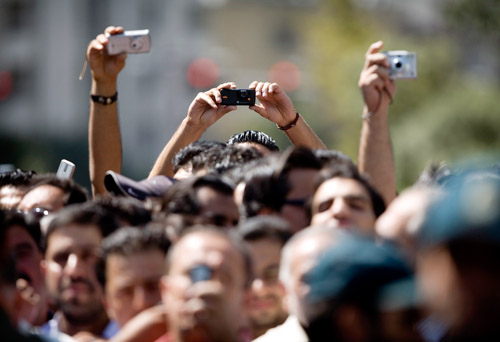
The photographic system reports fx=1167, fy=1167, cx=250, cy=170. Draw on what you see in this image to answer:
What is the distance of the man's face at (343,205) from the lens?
3.96 m

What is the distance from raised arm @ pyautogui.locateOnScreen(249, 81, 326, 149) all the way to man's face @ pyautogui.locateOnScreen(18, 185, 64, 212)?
1.08m

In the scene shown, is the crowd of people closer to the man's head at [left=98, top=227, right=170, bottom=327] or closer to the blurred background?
the man's head at [left=98, top=227, right=170, bottom=327]

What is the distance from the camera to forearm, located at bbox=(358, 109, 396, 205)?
4.93m

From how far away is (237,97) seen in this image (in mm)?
5523

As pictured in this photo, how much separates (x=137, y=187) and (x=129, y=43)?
4.18ft

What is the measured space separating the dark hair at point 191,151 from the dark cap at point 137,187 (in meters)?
0.25

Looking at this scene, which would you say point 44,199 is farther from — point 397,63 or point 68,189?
point 397,63

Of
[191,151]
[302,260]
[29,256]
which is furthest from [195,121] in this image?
[302,260]

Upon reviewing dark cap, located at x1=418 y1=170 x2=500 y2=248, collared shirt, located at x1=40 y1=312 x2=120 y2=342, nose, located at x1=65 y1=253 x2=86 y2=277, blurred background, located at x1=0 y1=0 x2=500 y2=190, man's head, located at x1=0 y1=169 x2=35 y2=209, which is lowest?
blurred background, located at x1=0 y1=0 x2=500 y2=190

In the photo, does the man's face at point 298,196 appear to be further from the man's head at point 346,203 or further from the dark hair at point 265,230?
the dark hair at point 265,230

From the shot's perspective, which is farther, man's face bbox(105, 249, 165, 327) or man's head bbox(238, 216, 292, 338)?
man's head bbox(238, 216, 292, 338)

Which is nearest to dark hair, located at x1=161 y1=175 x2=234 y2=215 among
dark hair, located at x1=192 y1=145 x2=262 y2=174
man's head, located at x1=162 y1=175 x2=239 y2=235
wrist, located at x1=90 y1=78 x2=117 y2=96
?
man's head, located at x1=162 y1=175 x2=239 y2=235

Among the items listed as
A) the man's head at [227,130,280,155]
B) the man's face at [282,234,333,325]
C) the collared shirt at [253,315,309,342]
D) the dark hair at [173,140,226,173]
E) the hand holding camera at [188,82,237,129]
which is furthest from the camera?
the hand holding camera at [188,82,237,129]

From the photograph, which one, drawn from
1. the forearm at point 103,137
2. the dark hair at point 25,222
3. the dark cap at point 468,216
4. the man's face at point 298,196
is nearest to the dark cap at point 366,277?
the dark cap at point 468,216
